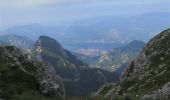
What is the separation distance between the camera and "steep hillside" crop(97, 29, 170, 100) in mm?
78375

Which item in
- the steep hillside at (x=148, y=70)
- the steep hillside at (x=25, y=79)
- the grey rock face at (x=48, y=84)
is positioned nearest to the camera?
the steep hillside at (x=25, y=79)

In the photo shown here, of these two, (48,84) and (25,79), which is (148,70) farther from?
(25,79)

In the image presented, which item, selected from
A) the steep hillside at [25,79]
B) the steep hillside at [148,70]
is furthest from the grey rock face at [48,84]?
the steep hillside at [148,70]

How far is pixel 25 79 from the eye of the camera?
33.2 m

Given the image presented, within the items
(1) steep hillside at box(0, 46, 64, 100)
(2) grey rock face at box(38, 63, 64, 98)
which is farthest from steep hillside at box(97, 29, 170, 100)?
(2) grey rock face at box(38, 63, 64, 98)

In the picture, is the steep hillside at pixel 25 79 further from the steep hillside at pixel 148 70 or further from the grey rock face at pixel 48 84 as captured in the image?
the steep hillside at pixel 148 70

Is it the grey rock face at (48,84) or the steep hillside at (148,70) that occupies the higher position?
the grey rock face at (48,84)

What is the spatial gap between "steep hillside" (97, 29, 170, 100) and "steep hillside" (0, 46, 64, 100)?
3659 centimetres

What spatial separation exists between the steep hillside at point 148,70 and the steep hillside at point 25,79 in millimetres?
36586

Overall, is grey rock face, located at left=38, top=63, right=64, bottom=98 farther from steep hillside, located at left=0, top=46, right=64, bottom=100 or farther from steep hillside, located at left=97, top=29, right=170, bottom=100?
steep hillside, located at left=97, top=29, right=170, bottom=100

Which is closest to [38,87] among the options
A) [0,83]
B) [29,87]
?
[29,87]

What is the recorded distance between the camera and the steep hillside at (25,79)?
30634 mm

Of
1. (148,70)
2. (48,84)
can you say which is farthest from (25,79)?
(148,70)

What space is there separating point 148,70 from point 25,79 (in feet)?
209
